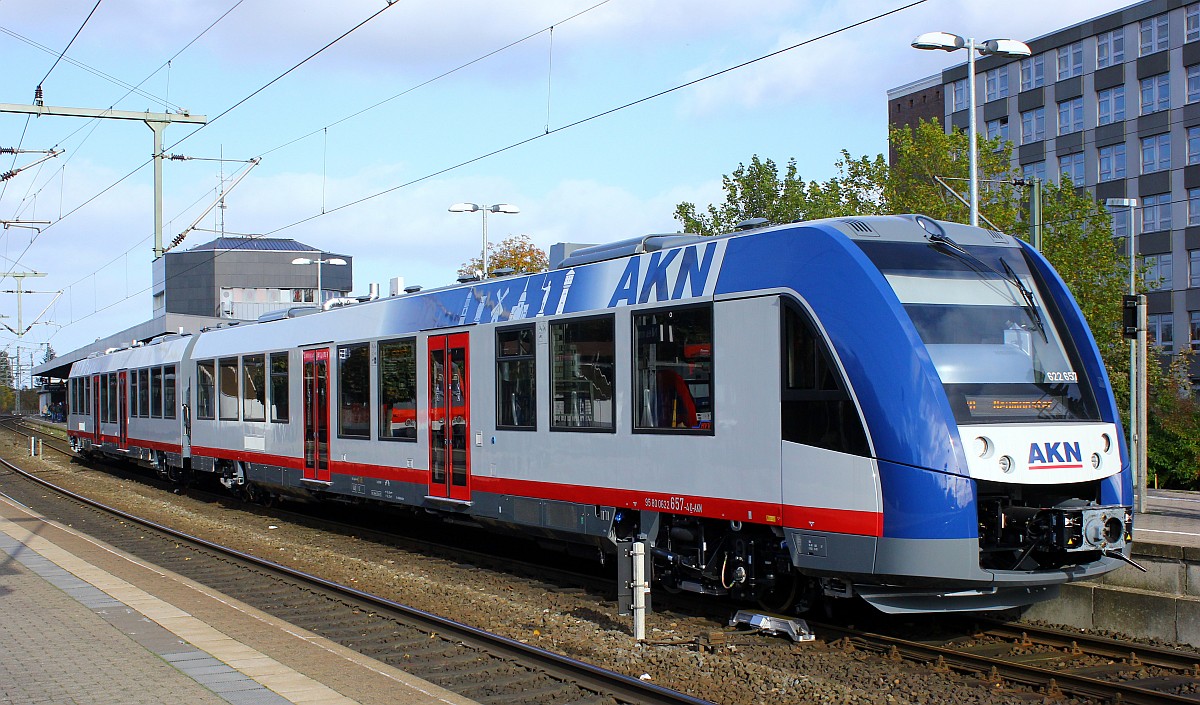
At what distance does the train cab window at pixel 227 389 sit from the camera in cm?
2162

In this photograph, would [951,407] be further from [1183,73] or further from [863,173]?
[1183,73]

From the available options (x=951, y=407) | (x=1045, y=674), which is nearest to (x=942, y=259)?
(x=951, y=407)

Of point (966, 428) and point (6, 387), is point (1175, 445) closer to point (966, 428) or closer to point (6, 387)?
point (966, 428)

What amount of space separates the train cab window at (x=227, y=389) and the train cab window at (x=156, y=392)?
4820 mm

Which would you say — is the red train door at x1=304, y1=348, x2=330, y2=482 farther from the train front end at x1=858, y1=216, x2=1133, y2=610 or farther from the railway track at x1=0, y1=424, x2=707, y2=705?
the train front end at x1=858, y1=216, x2=1133, y2=610

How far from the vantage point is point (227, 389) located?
2198cm

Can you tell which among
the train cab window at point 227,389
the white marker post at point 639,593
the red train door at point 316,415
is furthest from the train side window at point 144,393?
the white marker post at point 639,593

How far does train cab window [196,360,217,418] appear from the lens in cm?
2286

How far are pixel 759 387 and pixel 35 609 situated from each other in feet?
22.0

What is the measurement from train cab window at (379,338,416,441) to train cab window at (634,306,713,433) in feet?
16.4

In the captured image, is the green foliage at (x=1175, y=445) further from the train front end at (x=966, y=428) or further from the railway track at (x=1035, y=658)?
the train front end at (x=966, y=428)

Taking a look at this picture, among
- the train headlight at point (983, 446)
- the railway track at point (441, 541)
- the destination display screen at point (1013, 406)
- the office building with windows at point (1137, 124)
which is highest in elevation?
the office building with windows at point (1137, 124)

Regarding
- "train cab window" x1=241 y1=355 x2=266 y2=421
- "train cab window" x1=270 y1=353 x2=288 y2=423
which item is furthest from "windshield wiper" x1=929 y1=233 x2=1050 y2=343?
"train cab window" x1=241 y1=355 x2=266 y2=421

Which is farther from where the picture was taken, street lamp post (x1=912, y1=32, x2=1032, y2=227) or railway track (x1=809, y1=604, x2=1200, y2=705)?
street lamp post (x1=912, y1=32, x2=1032, y2=227)
